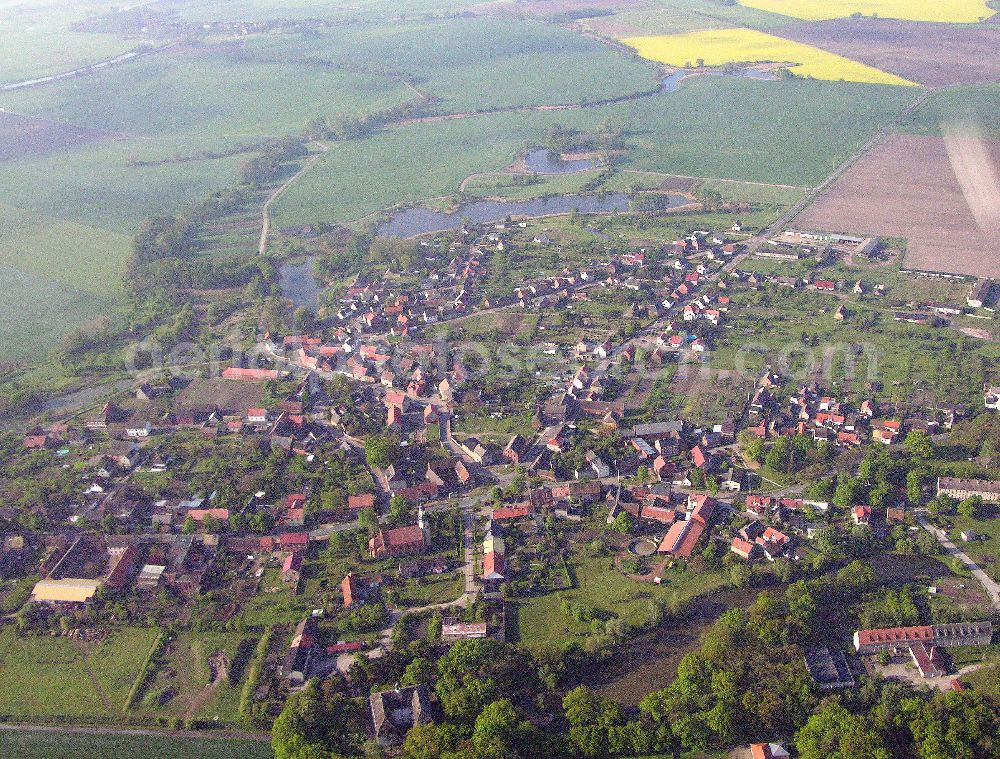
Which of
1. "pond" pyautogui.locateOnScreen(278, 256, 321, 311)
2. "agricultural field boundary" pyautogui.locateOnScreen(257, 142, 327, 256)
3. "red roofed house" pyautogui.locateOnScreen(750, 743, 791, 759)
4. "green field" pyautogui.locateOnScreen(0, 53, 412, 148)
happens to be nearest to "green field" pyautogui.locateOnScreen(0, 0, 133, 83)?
"green field" pyautogui.locateOnScreen(0, 53, 412, 148)

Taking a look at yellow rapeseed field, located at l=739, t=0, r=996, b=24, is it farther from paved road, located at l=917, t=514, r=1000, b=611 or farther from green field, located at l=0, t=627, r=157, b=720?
green field, located at l=0, t=627, r=157, b=720

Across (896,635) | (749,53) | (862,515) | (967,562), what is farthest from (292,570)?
(749,53)

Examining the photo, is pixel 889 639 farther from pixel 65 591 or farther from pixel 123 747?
pixel 65 591

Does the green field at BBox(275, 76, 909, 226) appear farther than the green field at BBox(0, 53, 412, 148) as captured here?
No

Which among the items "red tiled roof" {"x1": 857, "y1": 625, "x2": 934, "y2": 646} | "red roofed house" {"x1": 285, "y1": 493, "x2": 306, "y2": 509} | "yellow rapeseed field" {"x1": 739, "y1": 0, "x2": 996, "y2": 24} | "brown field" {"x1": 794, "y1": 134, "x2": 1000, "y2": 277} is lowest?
"red roofed house" {"x1": 285, "y1": 493, "x2": 306, "y2": 509}

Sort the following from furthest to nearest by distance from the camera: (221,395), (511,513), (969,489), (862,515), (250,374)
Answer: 1. (250,374)
2. (221,395)
3. (511,513)
4. (969,489)
5. (862,515)

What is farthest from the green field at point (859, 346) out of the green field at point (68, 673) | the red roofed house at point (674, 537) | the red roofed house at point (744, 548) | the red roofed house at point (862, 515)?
the green field at point (68, 673)

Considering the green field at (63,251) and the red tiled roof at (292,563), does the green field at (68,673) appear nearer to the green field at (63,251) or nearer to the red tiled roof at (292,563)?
the red tiled roof at (292,563)
